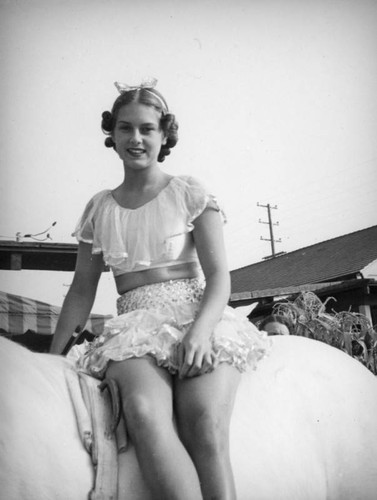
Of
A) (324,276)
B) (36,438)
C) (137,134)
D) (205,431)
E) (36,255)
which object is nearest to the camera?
A: (36,438)

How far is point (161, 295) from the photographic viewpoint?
1729 millimetres

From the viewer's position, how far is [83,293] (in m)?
1.94

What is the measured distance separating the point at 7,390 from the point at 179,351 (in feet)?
1.53

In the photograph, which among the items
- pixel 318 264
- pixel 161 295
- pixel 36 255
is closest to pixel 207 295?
pixel 161 295

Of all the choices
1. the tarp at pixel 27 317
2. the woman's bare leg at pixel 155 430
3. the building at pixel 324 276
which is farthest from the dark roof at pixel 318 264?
the woman's bare leg at pixel 155 430

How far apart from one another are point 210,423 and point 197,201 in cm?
71

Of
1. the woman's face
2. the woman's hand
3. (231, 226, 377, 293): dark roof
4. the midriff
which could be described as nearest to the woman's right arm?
the midriff

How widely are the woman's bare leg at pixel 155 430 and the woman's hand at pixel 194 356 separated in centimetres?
6

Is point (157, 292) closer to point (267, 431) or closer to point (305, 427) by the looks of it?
point (267, 431)

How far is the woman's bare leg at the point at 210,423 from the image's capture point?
1.41 meters

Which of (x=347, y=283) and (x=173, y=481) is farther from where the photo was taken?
(x=347, y=283)

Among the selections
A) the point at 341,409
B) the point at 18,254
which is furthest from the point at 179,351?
the point at 18,254

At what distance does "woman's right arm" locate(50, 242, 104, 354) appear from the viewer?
74.3 inches

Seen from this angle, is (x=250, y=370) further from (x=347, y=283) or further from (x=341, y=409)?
(x=347, y=283)
